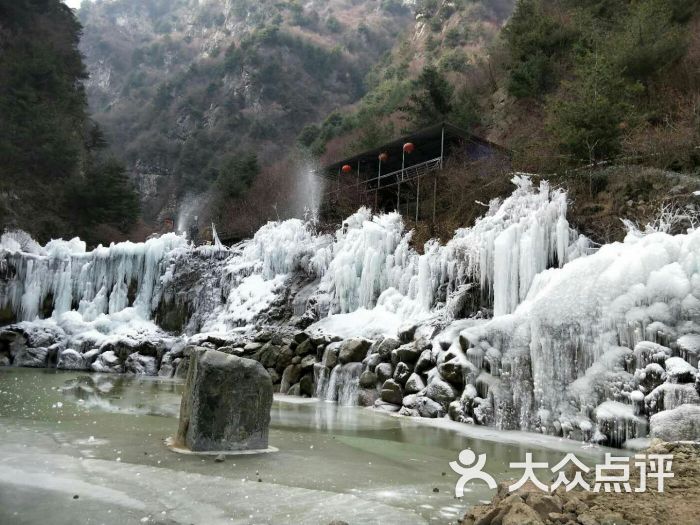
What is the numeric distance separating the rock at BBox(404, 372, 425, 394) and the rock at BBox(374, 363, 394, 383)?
0.61m

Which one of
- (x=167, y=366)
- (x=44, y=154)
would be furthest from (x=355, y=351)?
(x=44, y=154)

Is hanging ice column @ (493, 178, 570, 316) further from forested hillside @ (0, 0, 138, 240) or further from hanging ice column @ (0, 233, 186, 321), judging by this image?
forested hillside @ (0, 0, 138, 240)

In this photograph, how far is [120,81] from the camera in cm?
6819

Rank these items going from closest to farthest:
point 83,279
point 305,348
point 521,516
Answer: point 521,516 → point 305,348 → point 83,279

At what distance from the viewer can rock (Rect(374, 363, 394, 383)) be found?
996 centimetres

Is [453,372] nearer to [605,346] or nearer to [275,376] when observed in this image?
[605,346]

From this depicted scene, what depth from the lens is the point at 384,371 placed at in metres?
10.0

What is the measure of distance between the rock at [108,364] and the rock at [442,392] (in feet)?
38.9

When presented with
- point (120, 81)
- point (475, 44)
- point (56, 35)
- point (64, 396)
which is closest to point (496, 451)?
point (64, 396)

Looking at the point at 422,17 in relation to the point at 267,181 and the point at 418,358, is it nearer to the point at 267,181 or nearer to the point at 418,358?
the point at 267,181

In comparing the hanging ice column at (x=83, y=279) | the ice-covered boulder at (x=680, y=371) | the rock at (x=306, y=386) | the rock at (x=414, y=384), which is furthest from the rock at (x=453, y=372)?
the hanging ice column at (x=83, y=279)

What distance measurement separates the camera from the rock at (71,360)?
17094 mm

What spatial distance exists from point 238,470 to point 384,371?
20.1 feet

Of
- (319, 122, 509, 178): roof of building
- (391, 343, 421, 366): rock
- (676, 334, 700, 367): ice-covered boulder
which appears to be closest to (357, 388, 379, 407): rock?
(391, 343, 421, 366): rock
